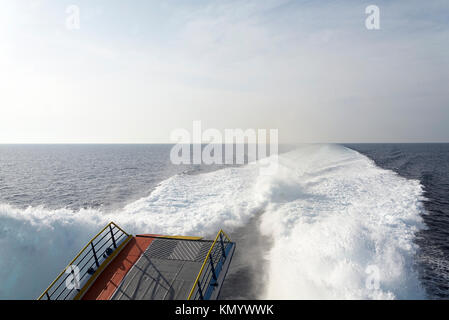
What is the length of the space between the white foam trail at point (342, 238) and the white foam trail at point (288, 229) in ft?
0.17

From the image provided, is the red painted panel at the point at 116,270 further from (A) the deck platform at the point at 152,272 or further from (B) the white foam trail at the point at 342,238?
(B) the white foam trail at the point at 342,238

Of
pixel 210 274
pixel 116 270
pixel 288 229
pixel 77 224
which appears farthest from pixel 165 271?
pixel 288 229

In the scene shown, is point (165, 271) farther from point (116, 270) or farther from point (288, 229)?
point (288, 229)

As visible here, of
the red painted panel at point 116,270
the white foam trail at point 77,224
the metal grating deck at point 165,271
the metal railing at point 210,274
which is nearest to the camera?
the metal railing at point 210,274

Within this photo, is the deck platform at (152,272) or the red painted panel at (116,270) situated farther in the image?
the red painted panel at (116,270)

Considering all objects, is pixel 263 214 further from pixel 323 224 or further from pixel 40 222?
pixel 40 222

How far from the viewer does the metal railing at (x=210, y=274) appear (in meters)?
7.90

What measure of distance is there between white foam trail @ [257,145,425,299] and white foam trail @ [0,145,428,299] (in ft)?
0.17

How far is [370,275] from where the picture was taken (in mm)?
9211

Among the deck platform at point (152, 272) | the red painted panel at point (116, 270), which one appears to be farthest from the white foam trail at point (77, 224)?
the red painted panel at point (116, 270)

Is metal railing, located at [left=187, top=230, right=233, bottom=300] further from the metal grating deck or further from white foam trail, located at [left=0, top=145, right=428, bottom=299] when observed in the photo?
white foam trail, located at [left=0, top=145, right=428, bottom=299]

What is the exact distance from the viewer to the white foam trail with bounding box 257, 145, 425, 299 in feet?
29.0

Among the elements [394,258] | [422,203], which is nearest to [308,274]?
[394,258]
